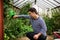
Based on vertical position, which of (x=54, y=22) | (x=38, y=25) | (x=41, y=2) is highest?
(x=38, y=25)

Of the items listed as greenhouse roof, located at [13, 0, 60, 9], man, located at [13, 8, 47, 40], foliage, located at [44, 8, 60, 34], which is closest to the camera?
man, located at [13, 8, 47, 40]

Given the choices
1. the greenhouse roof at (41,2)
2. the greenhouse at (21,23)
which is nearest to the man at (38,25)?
the greenhouse at (21,23)

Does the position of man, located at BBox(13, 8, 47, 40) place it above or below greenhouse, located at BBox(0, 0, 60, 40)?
above

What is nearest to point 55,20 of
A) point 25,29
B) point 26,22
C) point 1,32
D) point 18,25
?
point 26,22

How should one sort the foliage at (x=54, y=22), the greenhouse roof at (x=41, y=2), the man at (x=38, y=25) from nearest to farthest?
the man at (x=38, y=25)
the foliage at (x=54, y=22)
the greenhouse roof at (x=41, y=2)

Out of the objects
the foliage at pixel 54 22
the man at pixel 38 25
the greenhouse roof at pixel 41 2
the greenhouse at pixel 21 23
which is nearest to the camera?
the man at pixel 38 25

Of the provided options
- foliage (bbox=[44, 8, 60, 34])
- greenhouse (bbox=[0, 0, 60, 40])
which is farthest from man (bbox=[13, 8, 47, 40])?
foliage (bbox=[44, 8, 60, 34])

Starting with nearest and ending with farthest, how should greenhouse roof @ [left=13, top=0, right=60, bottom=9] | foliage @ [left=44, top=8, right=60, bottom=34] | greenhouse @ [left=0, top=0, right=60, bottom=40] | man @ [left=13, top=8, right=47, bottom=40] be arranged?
man @ [left=13, top=8, right=47, bottom=40], greenhouse @ [left=0, top=0, right=60, bottom=40], foliage @ [left=44, top=8, right=60, bottom=34], greenhouse roof @ [left=13, top=0, right=60, bottom=9]

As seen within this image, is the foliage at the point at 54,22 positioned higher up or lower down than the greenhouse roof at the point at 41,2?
lower down

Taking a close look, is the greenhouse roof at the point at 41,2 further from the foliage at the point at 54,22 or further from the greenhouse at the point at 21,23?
the foliage at the point at 54,22

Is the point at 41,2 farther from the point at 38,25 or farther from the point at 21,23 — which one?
the point at 38,25

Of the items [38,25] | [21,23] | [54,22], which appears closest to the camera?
[38,25]

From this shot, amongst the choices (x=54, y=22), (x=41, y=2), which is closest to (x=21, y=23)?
(x=54, y=22)

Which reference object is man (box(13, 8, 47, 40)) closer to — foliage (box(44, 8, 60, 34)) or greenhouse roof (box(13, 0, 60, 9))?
foliage (box(44, 8, 60, 34))
